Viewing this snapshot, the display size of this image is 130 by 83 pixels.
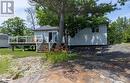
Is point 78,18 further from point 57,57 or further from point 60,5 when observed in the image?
point 57,57

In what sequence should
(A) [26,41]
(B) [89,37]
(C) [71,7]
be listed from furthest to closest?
(B) [89,37] → (A) [26,41] → (C) [71,7]

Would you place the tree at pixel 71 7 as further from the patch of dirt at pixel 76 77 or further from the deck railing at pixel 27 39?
the patch of dirt at pixel 76 77

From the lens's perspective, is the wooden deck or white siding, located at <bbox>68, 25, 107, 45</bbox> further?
white siding, located at <bbox>68, 25, 107, 45</bbox>

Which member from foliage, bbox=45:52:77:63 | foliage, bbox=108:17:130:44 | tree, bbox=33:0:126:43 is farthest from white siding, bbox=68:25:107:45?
foliage, bbox=45:52:77:63

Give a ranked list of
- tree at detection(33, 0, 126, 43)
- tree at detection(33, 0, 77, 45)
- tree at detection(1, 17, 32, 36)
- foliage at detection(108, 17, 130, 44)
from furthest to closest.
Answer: tree at detection(1, 17, 32, 36) < foliage at detection(108, 17, 130, 44) < tree at detection(33, 0, 126, 43) < tree at detection(33, 0, 77, 45)

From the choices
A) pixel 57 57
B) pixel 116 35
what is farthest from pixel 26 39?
pixel 116 35

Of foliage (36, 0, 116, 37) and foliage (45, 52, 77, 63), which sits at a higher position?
foliage (36, 0, 116, 37)

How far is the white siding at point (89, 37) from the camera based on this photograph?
46.3 meters

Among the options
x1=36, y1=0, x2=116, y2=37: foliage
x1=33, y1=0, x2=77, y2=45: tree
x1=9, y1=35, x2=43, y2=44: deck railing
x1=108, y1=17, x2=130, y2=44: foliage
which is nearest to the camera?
x1=33, y1=0, x2=77, y2=45: tree

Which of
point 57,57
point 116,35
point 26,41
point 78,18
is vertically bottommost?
point 57,57

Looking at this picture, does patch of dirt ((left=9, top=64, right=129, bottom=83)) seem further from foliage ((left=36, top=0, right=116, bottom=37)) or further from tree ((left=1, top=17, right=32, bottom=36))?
tree ((left=1, top=17, right=32, bottom=36))

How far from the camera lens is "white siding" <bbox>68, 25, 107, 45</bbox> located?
46.3m

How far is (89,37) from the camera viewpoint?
46.8m

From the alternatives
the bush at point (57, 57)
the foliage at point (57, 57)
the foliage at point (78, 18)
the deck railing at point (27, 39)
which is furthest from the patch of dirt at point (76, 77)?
the deck railing at point (27, 39)
